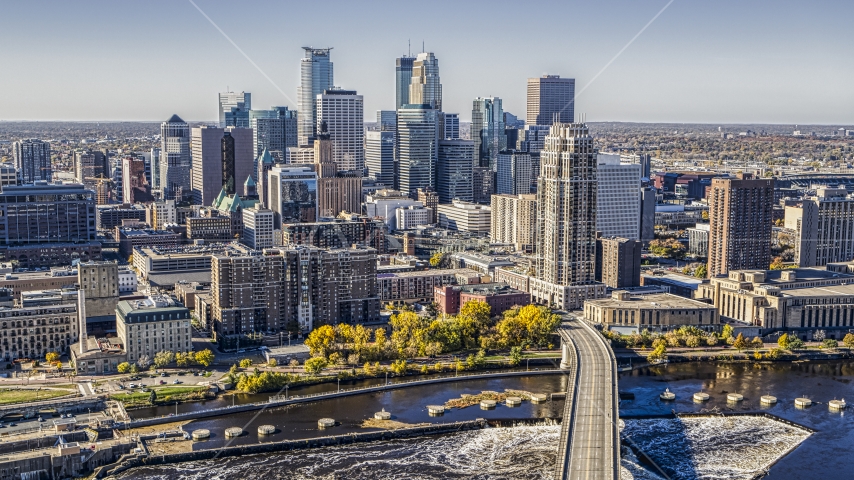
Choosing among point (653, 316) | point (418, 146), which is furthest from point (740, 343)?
point (418, 146)

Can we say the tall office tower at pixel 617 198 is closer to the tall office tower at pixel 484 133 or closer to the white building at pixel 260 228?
the white building at pixel 260 228

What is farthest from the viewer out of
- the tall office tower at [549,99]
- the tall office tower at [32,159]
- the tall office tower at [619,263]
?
the tall office tower at [549,99]

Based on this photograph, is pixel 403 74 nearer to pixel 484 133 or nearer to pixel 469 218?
pixel 484 133

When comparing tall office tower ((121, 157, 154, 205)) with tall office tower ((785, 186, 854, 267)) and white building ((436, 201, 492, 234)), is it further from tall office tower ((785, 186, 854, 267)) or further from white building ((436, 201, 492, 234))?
tall office tower ((785, 186, 854, 267))

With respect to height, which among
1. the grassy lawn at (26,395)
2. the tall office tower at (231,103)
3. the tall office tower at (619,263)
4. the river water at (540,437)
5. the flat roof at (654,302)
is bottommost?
the river water at (540,437)

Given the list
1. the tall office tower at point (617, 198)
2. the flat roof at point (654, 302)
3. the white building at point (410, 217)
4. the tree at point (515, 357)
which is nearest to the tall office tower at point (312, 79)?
the white building at point (410, 217)

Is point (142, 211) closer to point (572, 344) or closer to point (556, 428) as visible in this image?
point (572, 344)

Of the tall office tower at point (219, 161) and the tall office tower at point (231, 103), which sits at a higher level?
the tall office tower at point (231, 103)
